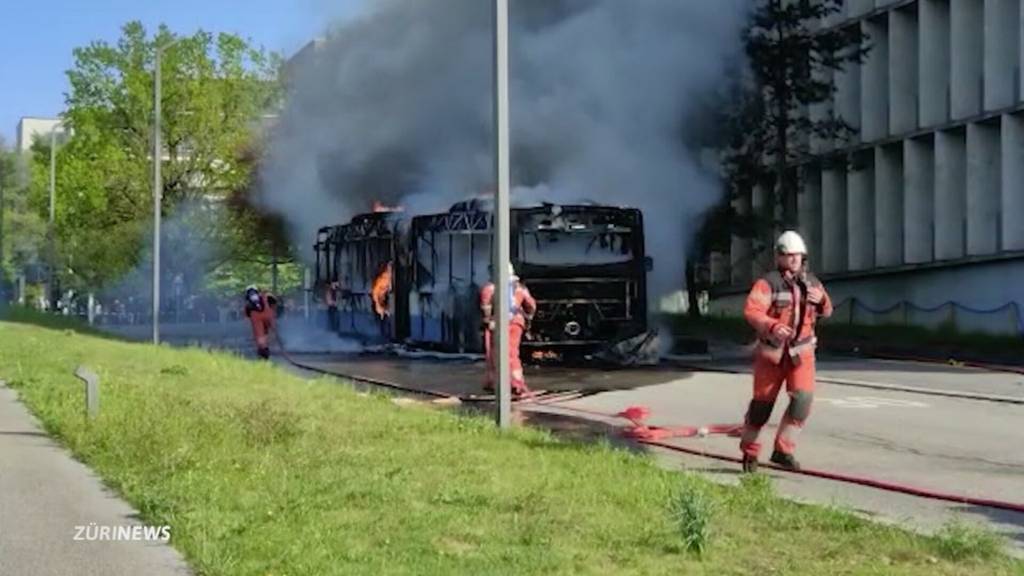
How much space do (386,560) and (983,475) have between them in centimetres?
507

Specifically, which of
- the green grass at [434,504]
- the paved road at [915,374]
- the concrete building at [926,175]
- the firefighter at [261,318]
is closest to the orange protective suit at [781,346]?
the green grass at [434,504]

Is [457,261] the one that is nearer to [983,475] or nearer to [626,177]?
[626,177]

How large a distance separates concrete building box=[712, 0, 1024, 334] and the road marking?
44.7 ft

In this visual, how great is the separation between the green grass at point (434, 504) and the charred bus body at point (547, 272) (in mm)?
8225

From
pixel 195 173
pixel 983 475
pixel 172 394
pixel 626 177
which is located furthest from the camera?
pixel 195 173

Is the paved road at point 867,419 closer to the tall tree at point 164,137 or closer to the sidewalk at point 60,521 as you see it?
the sidewalk at point 60,521

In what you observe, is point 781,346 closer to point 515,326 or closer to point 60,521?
point 60,521

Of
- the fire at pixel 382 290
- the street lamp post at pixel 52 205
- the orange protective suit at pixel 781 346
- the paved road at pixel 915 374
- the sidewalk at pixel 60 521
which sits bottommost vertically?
the sidewalk at pixel 60 521

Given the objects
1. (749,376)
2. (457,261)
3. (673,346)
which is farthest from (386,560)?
(673,346)

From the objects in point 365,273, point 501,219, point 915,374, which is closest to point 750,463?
point 501,219

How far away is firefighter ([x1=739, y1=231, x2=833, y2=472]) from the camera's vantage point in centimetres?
912

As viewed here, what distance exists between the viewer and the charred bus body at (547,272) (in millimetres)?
20828

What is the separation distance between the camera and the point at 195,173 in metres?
40.4

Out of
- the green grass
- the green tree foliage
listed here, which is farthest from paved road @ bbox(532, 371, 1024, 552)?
the green tree foliage
